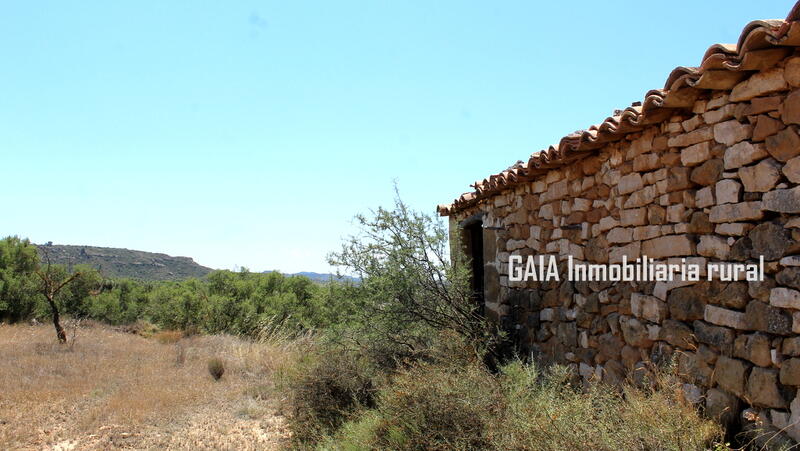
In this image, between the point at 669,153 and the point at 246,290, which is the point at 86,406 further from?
the point at 246,290

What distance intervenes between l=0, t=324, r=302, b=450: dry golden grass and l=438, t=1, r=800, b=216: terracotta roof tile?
3.98 m

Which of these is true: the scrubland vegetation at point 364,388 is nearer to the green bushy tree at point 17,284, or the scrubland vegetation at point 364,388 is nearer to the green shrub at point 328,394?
the green shrub at point 328,394

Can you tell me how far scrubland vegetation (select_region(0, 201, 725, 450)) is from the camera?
3402 millimetres

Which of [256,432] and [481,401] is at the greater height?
[481,401]

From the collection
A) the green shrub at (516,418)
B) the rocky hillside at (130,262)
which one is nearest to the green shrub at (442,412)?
the green shrub at (516,418)

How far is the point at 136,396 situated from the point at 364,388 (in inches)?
129

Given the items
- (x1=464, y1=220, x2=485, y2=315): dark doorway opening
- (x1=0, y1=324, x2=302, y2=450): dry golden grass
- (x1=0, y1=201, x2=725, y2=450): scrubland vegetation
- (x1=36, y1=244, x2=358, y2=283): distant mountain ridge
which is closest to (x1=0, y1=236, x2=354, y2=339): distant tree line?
(x1=0, y1=201, x2=725, y2=450): scrubland vegetation

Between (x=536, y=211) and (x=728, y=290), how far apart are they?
8.66 ft

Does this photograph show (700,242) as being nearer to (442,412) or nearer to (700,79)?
(700,79)

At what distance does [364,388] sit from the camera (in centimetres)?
596

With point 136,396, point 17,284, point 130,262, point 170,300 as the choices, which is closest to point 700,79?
point 136,396

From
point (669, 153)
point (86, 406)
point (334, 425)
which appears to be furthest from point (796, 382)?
point (86, 406)

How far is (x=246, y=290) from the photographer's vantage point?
16.8m

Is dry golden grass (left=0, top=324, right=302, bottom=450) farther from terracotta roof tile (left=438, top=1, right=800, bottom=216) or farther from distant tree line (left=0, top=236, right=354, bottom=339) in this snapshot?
terracotta roof tile (left=438, top=1, right=800, bottom=216)
